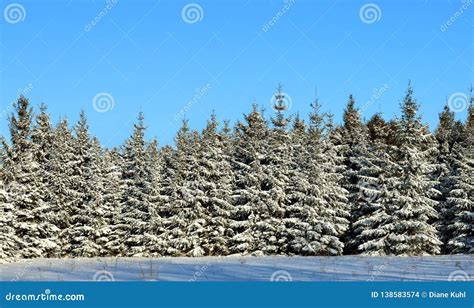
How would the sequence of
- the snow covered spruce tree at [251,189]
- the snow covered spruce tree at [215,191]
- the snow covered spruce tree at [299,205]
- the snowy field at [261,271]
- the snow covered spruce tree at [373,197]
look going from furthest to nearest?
the snow covered spruce tree at [215,191], the snow covered spruce tree at [251,189], the snow covered spruce tree at [299,205], the snow covered spruce tree at [373,197], the snowy field at [261,271]

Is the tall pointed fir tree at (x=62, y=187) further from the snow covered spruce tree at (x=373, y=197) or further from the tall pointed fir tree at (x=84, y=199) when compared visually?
the snow covered spruce tree at (x=373, y=197)

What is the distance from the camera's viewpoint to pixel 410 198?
3534cm

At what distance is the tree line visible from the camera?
119 ft

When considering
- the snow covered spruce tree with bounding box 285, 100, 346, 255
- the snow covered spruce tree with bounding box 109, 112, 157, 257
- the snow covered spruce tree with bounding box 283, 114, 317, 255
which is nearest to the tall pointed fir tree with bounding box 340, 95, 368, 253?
the snow covered spruce tree with bounding box 285, 100, 346, 255

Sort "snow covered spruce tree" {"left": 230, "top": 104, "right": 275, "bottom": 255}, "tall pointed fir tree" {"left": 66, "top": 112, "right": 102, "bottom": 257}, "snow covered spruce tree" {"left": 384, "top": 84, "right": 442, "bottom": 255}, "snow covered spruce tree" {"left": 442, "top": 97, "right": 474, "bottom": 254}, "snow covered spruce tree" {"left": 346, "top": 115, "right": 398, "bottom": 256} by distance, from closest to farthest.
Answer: "snow covered spruce tree" {"left": 384, "top": 84, "right": 442, "bottom": 255}, "snow covered spruce tree" {"left": 346, "top": 115, "right": 398, "bottom": 256}, "snow covered spruce tree" {"left": 442, "top": 97, "right": 474, "bottom": 254}, "snow covered spruce tree" {"left": 230, "top": 104, "right": 275, "bottom": 255}, "tall pointed fir tree" {"left": 66, "top": 112, "right": 102, "bottom": 257}

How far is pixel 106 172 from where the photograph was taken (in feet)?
157

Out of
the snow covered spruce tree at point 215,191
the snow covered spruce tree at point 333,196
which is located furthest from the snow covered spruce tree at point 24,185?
the snow covered spruce tree at point 333,196

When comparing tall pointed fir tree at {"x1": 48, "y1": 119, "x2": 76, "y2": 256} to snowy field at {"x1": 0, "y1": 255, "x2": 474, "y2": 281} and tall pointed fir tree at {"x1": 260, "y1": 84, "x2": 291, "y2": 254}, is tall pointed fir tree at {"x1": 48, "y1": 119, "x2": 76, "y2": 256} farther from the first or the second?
snowy field at {"x1": 0, "y1": 255, "x2": 474, "y2": 281}

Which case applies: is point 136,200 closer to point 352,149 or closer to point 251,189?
point 251,189

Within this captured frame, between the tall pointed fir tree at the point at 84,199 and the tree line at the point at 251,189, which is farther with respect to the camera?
the tall pointed fir tree at the point at 84,199

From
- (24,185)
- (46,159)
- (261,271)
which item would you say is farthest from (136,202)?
(261,271)

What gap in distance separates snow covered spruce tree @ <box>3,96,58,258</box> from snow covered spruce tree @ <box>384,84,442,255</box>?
969 inches

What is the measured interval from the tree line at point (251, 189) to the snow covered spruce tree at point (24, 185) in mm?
98

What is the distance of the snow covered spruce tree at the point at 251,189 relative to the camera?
39.0m
